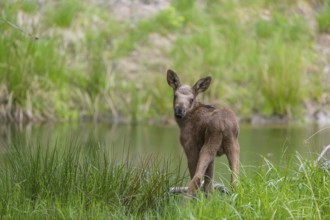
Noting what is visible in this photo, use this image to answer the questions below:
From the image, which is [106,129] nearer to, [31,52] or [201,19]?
[31,52]

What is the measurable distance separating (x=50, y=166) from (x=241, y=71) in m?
15.6

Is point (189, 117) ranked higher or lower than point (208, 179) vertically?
higher

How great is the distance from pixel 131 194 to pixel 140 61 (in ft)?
50.1

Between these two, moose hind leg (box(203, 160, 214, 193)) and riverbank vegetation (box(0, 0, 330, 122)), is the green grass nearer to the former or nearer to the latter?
riverbank vegetation (box(0, 0, 330, 122))

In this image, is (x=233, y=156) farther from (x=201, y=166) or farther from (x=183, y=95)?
(x=183, y=95)

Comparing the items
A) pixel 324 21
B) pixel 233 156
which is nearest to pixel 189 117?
pixel 233 156

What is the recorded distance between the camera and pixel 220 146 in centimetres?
677

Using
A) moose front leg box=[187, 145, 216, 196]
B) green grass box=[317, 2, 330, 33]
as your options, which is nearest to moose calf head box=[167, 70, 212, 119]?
moose front leg box=[187, 145, 216, 196]

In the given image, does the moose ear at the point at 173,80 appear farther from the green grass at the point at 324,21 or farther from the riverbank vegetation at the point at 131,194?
the green grass at the point at 324,21

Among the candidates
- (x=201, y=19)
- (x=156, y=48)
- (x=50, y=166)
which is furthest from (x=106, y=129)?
(x=50, y=166)

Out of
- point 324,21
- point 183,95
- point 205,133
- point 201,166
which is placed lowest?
point 201,166

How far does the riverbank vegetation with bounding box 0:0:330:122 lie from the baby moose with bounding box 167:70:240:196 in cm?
1183

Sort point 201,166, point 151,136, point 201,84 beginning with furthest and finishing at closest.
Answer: point 151,136, point 201,84, point 201,166

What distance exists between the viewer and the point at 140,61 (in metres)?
22.0
